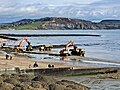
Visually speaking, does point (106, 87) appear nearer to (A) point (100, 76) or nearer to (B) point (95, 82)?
(B) point (95, 82)

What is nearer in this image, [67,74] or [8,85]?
[8,85]

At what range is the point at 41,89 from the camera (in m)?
19.0

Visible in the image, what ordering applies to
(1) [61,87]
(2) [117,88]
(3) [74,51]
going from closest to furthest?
(1) [61,87] < (2) [117,88] < (3) [74,51]

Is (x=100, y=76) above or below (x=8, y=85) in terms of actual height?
below

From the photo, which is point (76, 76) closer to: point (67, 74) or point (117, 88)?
point (67, 74)

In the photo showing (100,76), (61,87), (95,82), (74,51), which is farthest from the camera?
(74,51)

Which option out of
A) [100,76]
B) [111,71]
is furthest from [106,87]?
[111,71]

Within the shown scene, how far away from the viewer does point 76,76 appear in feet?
109

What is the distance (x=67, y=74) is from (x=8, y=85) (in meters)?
15.6

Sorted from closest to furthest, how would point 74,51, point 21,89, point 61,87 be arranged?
point 21,89 → point 61,87 → point 74,51

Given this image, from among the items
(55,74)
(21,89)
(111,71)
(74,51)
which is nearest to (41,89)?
(21,89)

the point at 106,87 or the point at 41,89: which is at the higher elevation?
the point at 41,89

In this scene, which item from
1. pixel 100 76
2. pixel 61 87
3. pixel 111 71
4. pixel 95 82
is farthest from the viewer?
pixel 111 71

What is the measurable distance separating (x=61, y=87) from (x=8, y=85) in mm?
3307
